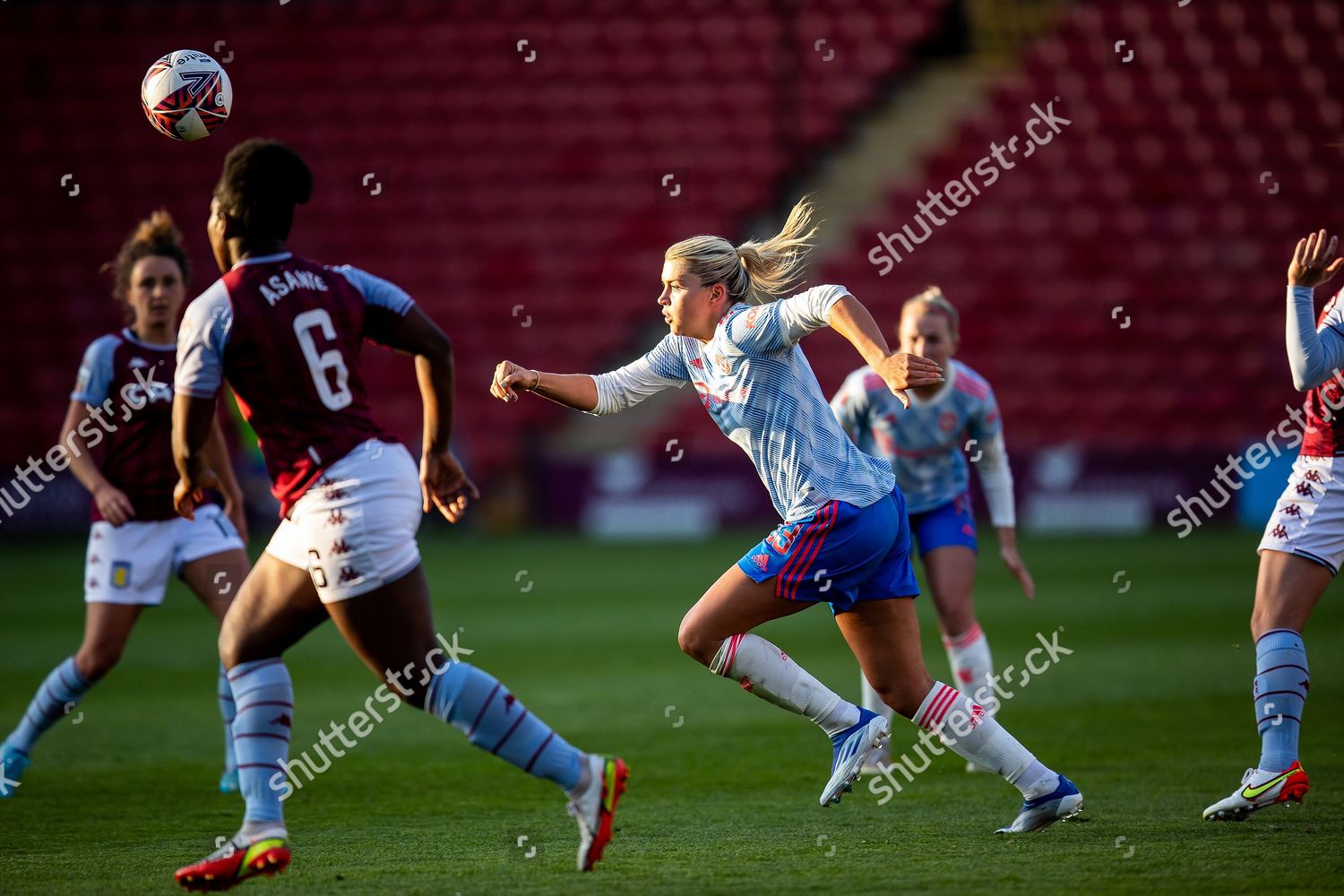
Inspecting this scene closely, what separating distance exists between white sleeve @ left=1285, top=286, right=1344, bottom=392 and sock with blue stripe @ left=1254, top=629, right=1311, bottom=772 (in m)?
0.98

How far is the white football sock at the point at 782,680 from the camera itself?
5137 millimetres

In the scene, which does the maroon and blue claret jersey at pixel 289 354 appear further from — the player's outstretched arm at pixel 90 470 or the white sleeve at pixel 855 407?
the white sleeve at pixel 855 407

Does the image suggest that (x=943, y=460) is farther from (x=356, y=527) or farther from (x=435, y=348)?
(x=356, y=527)

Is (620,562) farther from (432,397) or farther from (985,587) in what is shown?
(432,397)

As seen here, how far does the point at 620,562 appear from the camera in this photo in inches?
614

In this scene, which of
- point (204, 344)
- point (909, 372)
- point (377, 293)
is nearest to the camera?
point (204, 344)

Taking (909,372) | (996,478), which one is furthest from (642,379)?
(996,478)

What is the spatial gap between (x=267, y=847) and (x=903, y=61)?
19.3 meters

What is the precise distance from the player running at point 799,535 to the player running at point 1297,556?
0.81 meters

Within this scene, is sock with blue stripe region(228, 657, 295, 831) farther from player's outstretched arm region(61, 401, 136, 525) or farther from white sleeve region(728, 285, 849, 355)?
player's outstretched arm region(61, 401, 136, 525)

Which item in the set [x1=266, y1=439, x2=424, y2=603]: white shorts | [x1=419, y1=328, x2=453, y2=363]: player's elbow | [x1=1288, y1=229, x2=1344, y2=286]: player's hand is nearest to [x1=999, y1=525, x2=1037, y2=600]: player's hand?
[x1=1288, y1=229, x2=1344, y2=286]: player's hand

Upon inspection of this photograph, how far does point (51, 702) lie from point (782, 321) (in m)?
3.85

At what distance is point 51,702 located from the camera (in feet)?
20.7

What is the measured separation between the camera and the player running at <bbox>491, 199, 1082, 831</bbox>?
4.87m
